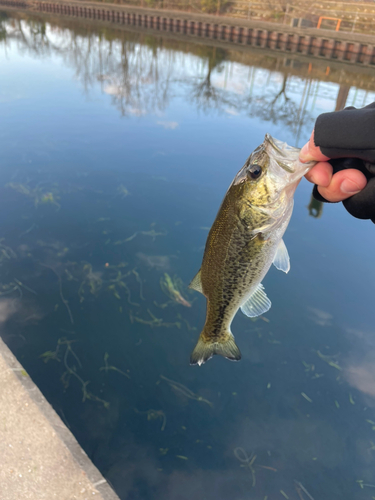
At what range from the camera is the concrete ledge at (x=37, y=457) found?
2.90 metres

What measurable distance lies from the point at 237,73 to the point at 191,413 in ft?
76.7

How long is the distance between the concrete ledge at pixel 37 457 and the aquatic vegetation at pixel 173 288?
289 centimetres

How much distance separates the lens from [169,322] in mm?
5641

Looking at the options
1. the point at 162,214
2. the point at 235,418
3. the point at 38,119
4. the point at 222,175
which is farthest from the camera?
the point at 38,119

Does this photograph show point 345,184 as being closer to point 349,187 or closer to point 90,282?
point 349,187

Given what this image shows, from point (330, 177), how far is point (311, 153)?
0.20m

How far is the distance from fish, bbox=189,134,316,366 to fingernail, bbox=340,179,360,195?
0.68 feet

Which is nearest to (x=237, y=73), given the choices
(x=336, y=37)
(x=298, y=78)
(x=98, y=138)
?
(x=298, y=78)

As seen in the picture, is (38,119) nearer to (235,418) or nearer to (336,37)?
(235,418)

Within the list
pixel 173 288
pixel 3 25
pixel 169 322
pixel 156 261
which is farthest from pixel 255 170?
pixel 3 25

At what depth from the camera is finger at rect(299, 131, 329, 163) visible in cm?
183

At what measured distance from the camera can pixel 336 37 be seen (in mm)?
24922

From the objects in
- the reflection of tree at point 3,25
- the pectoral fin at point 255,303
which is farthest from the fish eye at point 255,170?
the reflection of tree at point 3,25

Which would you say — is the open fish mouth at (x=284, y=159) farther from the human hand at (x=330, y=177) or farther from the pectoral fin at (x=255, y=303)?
the pectoral fin at (x=255, y=303)
